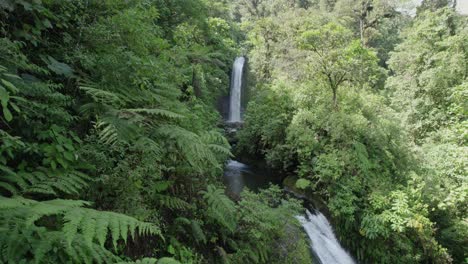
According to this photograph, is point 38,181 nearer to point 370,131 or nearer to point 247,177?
point 247,177

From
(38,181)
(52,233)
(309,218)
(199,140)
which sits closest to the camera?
(52,233)

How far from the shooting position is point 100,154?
8.88ft

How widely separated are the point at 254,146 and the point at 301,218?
16.4ft

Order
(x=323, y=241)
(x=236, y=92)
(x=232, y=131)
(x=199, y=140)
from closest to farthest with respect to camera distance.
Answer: (x=199, y=140)
(x=323, y=241)
(x=232, y=131)
(x=236, y=92)

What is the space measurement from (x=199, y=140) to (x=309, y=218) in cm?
562

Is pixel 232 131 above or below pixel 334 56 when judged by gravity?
below

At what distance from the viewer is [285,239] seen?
4.89 meters

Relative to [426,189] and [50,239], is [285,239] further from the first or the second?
[426,189]

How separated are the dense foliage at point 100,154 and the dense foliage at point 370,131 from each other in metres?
3.98

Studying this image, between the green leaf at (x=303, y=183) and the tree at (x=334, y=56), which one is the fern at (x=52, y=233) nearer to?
the green leaf at (x=303, y=183)

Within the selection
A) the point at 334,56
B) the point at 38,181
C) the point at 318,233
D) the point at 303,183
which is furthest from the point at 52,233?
the point at 334,56

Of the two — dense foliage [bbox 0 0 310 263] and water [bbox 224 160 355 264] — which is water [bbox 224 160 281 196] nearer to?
water [bbox 224 160 355 264]

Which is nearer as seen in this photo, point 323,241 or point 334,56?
point 323,241

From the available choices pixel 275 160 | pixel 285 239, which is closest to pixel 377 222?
pixel 285 239
